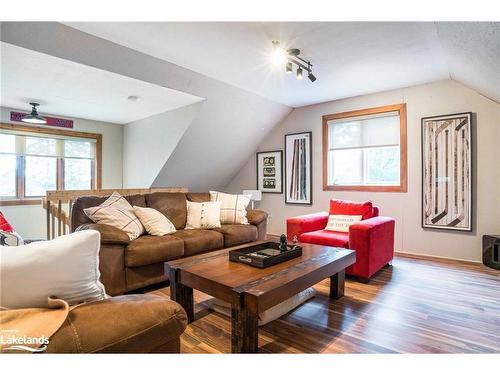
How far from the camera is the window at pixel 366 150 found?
4184 millimetres

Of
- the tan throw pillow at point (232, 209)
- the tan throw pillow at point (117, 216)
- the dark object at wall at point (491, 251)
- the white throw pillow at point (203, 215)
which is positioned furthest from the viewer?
the tan throw pillow at point (232, 209)

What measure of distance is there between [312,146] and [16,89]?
175 inches

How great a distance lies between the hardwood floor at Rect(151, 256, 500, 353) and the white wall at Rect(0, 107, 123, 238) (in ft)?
12.7

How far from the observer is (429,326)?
2.04 m

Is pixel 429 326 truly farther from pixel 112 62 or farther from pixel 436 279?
pixel 112 62

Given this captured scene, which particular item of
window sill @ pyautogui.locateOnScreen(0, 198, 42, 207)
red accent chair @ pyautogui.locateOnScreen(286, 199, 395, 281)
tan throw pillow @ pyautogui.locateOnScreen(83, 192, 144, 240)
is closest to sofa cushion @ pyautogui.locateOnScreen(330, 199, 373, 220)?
red accent chair @ pyautogui.locateOnScreen(286, 199, 395, 281)

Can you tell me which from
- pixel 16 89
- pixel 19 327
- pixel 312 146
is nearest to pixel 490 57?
pixel 312 146

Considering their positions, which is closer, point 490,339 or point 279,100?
point 490,339

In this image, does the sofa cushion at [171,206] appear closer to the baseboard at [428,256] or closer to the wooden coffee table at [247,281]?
the wooden coffee table at [247,281]

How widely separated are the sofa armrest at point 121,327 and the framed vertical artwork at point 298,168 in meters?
4.16

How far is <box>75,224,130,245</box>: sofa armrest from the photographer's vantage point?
2502 millimetres

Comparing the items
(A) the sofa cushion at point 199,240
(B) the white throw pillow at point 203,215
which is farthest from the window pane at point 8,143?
(A) the sofa cushion at point 199,240

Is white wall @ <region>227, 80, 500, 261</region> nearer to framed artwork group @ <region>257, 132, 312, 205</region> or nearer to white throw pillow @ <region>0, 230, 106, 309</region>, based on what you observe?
framed artwork group @ <region>257, 132, 312, 205</region>
